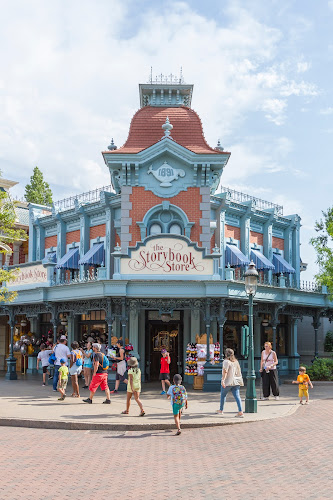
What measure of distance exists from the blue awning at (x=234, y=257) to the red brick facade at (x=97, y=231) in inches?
209

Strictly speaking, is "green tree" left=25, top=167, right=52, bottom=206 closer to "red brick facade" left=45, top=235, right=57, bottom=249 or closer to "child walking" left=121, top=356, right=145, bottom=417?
"red brick facade" left=45, top=235, right=57, bottom=249

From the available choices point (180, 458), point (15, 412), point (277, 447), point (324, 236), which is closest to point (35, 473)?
point (180, 458)

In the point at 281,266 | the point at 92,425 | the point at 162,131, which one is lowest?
the point at 92,425

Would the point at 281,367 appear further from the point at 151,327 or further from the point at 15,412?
the point at 15,412

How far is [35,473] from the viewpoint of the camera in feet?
25.8

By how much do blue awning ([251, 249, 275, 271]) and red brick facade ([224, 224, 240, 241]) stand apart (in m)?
1.02

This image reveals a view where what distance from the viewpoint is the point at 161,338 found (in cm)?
2308

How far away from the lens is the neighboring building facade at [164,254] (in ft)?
63.9

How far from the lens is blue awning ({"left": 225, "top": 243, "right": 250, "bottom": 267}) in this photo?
76.3 feet

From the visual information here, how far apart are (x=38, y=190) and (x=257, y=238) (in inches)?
750

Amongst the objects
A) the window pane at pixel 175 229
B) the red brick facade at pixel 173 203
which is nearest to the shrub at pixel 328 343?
the red brick facade at pixel 173 203

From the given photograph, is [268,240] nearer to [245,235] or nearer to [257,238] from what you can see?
[257,238]

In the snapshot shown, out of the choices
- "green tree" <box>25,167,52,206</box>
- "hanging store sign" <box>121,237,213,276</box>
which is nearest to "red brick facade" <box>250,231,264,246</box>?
"hanging store sign" <box>121,237,213,276</box>

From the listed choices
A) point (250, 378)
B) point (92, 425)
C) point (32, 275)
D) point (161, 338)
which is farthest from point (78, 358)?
point (32, 275)
